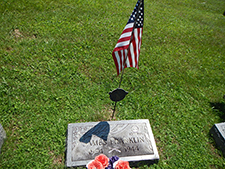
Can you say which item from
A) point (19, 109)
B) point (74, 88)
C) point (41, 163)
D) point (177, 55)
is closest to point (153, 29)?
point (177, 55)

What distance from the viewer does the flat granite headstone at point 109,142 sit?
11.8ft

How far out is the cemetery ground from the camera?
408 centimetres

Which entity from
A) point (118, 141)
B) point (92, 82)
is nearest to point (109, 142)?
point (118, 141)

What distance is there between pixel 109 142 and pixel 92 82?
79.4 inches

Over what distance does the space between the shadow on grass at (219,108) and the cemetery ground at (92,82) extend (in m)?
0.03

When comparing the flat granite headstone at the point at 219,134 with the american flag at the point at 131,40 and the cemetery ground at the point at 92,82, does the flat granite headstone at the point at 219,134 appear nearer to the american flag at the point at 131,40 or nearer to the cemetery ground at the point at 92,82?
the cemetery ground at the point at 92,82

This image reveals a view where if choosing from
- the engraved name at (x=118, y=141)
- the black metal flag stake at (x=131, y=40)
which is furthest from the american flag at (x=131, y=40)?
the engraved name at (x=118, y=141)

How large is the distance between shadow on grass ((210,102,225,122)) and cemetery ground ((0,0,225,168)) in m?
0.03

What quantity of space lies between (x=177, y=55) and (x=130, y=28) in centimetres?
433

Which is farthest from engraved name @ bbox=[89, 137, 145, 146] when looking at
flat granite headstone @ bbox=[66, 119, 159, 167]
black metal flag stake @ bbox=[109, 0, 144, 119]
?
black metal flag stake @ bbox=[109, 0, 144, 119]

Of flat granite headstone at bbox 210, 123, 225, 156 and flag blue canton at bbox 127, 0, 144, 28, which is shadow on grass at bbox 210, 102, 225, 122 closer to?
flat granite headstone at bbox 210, 123, 225, 156

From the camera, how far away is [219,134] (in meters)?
4.43

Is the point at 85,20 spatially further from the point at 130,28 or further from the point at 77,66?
the point at 130,28

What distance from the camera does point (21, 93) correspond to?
457 centimetres
